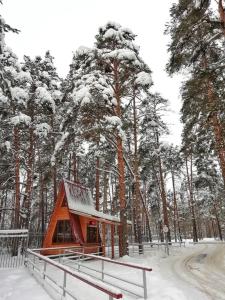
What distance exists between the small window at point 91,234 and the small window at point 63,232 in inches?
61.4

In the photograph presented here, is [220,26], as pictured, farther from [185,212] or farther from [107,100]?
[185,212]

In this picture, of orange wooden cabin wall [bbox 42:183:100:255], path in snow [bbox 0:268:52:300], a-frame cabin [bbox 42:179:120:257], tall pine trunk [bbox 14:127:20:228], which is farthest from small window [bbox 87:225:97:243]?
path in snow [bbox 0:268:52:300]

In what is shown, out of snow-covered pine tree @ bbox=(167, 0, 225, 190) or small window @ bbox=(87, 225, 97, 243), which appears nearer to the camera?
snow-covered pine tree @ bbox=(167, 0, 225, 190)

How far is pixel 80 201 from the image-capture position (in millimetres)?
20484

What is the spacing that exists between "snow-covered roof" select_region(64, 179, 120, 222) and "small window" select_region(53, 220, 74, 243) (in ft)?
5.02

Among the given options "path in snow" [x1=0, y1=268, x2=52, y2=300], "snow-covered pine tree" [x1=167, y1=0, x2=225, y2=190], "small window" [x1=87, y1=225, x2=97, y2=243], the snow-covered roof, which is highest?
"snow-covered pine tree" [x1=167, y1=0, x2=225, y2=190]

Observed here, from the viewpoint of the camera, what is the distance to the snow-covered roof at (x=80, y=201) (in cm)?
1766

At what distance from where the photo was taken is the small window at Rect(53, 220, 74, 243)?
61.6 feet

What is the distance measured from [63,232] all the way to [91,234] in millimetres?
2247

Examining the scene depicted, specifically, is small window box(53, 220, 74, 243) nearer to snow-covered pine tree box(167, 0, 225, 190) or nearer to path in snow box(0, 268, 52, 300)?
path in snow box(0, 268, 52, 300)

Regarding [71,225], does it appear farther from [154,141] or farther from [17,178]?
[154,141]

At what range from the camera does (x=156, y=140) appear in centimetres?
2905

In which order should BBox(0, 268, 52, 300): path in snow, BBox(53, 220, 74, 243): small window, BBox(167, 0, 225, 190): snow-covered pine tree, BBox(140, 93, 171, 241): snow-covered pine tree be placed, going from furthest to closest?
1. BBox(140, 93, 171, 241): snow-covered pine tree
2. BBox(53, 220, 74, 243): small window
3. BBox(167, 0, 225, 190): snow-covered pine tree
4. BBox(0, 268, 52, 300): path in snow

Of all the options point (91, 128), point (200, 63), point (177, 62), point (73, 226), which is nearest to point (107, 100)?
point (91, 128)
